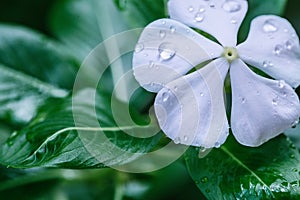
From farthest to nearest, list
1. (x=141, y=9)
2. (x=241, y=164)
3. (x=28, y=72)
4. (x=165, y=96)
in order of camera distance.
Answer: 1. (x=28, y=72)
2. (x=141, y=9)
3. (x=241, y=164)
4. (x=165, y=96)

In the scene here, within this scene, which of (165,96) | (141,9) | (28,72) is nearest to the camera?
(165,96)

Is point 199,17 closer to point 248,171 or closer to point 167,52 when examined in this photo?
point 167,52

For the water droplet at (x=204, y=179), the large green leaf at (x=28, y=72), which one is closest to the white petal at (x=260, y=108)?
the water droplet at (x=204, y=179)

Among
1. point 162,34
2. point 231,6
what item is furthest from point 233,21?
point 162,34

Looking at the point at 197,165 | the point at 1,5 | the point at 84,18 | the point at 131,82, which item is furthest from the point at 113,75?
the point at 1,5

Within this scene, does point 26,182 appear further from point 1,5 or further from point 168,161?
point 1,5

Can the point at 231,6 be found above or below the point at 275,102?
above

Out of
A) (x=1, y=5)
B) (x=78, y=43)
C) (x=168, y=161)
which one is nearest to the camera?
(x=168, y=161)

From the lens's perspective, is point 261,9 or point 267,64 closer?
point 267,64
